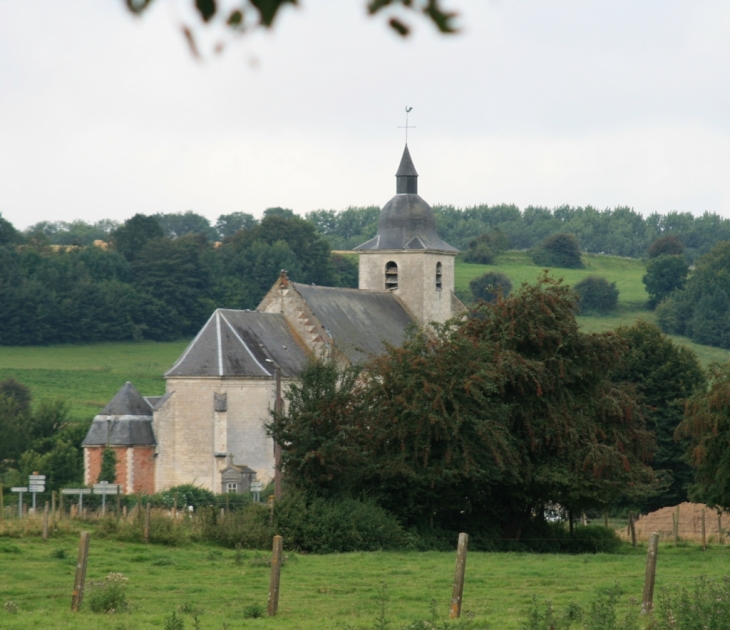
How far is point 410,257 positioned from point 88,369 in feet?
84.6

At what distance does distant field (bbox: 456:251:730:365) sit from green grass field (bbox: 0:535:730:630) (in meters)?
59.0

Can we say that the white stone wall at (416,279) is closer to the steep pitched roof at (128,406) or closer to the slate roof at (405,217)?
the slate roof at (405,217)

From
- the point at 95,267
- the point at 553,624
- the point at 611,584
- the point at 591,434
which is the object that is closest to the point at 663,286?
the point at 95,267

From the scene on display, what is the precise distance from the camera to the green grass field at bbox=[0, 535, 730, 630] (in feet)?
41.0

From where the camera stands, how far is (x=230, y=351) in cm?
4128

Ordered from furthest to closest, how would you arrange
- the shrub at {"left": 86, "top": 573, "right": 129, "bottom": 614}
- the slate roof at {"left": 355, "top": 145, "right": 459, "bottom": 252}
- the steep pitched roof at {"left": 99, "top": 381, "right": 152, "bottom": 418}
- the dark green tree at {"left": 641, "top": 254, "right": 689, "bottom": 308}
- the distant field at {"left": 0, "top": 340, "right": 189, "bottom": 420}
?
the dark green tree at {"left": 641, "top": 254, "right": 689, "bottom": 308}, the distant field at {"left": 0, "top": 340, "right": 189, "bottom": 420}, the slate roof at {"left": 355, "top": 145, "right": 459, "bottom": 252}, the steep pitched roof at {"left": 99, "top": 381, "right": 152, "bottom": 418}, the shrub at {"left": 86, "top": 573, "right": 129, "bottom": 614}

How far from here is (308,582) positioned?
16.2 metres

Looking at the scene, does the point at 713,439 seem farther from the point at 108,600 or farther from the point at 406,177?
the point at 406,177

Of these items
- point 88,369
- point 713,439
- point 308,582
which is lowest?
point 308,582

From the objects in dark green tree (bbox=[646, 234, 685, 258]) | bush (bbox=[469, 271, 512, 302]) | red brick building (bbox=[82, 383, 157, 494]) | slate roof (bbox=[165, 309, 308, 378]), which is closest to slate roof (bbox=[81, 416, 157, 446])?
red brick building (bbox=[82, 383, 157, 494])

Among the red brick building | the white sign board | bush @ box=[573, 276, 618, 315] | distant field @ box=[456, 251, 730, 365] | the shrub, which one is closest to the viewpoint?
the shrub

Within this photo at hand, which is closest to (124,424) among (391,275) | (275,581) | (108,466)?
(108,466)

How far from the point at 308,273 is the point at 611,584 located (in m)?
72.7

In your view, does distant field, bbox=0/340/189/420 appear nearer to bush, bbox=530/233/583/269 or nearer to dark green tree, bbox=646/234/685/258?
bush, bbox=530/233/583/269
